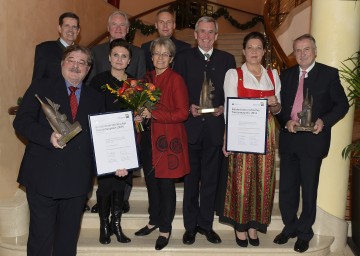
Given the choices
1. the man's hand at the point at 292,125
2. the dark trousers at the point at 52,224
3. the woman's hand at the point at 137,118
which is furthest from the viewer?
the man's hand at the point at 292,125

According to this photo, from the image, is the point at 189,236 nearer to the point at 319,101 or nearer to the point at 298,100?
the point at 298,100

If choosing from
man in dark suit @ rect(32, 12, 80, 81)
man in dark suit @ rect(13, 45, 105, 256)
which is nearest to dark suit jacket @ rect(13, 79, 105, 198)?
man in dark suit @ rect(13, 45, 105, 256)

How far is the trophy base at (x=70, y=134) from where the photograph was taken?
8.63 ft

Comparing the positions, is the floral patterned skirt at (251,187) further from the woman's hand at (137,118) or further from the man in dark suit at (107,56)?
the man in dark suit at (107,56)

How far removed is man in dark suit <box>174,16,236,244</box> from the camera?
11.8 ft

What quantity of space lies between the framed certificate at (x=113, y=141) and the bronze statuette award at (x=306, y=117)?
1.32 metres

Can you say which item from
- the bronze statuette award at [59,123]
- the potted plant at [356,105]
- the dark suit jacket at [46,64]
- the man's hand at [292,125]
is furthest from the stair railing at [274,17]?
the bronze statuette award at [59,123]

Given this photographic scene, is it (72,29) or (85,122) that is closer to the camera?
(85,122)

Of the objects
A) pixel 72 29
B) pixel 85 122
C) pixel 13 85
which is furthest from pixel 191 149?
pixel 13 85

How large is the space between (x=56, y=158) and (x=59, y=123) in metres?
0.29

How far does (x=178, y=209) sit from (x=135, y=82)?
1.78 meters

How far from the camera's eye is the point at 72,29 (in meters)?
3.86

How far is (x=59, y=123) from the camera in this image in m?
2.62

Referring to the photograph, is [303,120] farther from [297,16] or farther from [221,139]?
[297,16]
